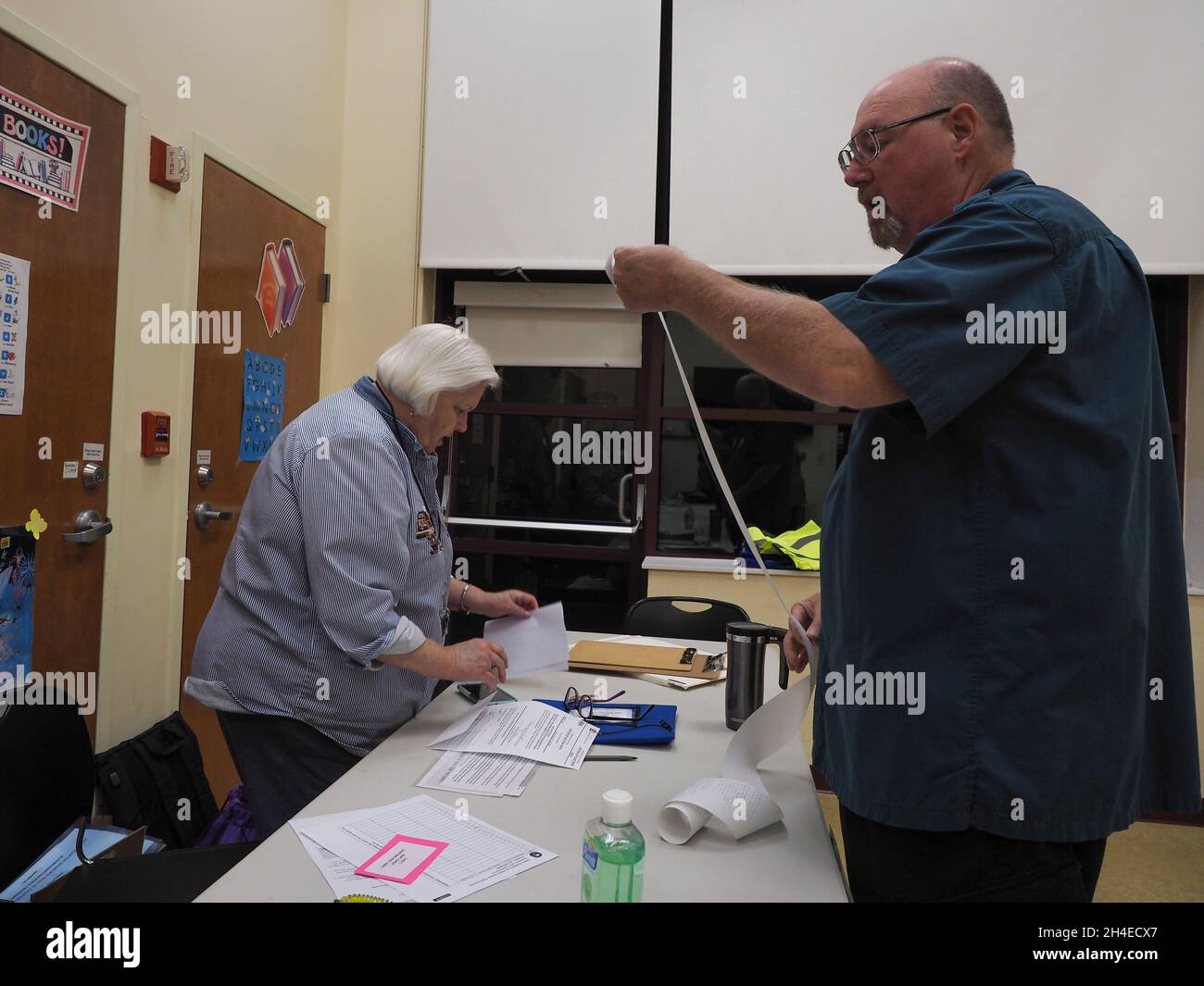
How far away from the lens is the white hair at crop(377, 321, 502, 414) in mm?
1710

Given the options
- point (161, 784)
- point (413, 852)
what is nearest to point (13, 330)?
point (161, 784)

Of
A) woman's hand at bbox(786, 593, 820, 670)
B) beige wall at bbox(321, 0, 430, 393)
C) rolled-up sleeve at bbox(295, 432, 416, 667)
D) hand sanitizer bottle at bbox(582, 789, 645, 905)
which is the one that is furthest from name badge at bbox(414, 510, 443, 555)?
→ beige wall at bbox(321, 0, 430, 393)

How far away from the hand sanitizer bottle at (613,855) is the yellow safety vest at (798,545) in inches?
97.1

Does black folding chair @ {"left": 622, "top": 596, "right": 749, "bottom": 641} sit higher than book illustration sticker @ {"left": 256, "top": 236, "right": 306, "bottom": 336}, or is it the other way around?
book illustration sticker @ {"left": 256, "top": 236, "right": 306, "bottom": 336}

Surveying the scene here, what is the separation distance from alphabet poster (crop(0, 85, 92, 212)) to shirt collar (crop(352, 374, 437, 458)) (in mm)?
954

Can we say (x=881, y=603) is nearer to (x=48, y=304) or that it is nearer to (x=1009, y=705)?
(x=1009, y=705)

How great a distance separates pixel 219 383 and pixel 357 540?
59.9 inches

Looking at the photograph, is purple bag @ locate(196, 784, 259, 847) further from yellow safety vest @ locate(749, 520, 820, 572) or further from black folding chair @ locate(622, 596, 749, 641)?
yellow safety vest @ locate(749, 520, 820, 572)

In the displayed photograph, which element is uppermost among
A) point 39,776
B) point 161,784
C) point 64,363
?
point 64,363

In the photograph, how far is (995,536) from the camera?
90cm

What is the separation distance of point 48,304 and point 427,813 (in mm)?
1617

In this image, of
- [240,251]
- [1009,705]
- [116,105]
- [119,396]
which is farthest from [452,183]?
[1009,705]

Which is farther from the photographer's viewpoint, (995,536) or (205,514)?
(205,514)

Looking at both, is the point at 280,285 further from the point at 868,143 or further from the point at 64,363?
the point at 868,143
